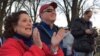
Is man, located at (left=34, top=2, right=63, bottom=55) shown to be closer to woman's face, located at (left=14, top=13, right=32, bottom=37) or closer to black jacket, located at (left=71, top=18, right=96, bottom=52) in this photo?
woman's face, located at (left=14, top=13, right=32, bottom=37)

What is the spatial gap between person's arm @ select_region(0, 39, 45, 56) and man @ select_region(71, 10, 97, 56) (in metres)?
4.62

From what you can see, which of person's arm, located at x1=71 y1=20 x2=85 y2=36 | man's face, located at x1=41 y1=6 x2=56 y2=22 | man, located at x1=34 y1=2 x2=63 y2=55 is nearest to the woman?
man, located at x1=34 y1=2 x2=63 y2=55

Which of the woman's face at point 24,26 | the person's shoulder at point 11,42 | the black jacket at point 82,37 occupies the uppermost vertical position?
the woman's face at point 24,26

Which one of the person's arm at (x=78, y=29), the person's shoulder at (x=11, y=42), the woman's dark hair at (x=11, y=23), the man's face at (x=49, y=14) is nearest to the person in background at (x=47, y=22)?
the man's face at (x=49, y=14)

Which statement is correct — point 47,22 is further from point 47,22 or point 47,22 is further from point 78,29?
point 78,29

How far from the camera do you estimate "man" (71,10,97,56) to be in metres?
8.40

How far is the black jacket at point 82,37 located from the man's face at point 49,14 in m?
3.77

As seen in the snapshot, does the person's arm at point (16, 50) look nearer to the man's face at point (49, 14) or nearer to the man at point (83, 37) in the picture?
the man's face at point (49, 14)

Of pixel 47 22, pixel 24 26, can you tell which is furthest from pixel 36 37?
pixel 47 22

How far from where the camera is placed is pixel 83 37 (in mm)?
8539

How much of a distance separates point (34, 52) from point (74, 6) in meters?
18.6

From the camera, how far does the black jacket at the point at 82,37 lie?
27.6ft

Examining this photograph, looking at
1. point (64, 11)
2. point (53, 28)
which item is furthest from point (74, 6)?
point (53, 28)

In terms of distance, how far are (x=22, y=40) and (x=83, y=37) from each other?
479 centimetres
